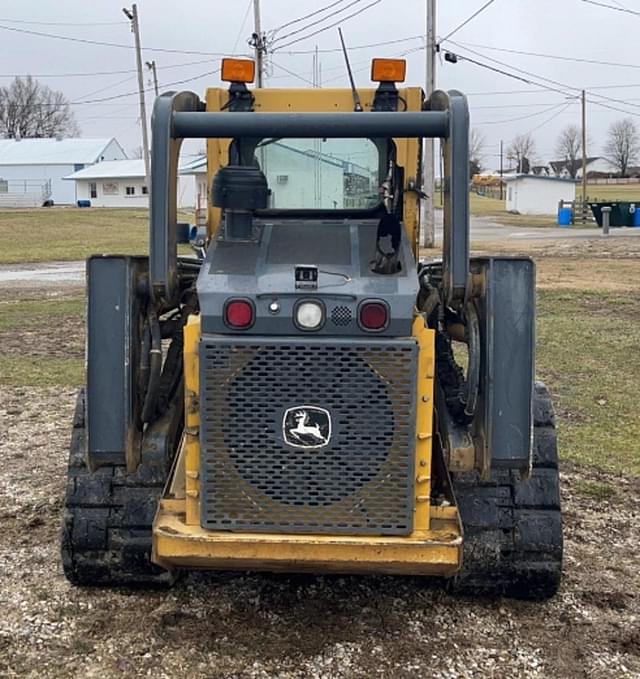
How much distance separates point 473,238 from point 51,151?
54.2 m

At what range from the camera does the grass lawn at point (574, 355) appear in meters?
7.13

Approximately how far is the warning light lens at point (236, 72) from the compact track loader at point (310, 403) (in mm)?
538

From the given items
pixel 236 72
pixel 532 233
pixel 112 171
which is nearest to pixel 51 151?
pixel 112 171

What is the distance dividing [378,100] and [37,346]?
744 cm

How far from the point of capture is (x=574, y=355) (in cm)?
1030

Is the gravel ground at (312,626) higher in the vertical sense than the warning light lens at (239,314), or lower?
lower

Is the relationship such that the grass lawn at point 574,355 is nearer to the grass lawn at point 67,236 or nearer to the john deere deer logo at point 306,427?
the john deere deer logo at point 306,427

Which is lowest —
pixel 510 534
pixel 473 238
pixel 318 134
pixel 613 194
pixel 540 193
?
pixel 510 534

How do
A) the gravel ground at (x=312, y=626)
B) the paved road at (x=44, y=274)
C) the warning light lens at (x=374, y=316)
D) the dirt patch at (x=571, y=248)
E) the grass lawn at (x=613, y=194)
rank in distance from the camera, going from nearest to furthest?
the warning light lens at (x=374, y=316), the gravel ground at (x=312, y=626), the paved road at (x=44, y=274), the dirt patch at (x=571, y=248), the grass lawn at (x=613, y=194)

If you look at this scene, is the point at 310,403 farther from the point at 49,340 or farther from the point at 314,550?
the point at 49,340

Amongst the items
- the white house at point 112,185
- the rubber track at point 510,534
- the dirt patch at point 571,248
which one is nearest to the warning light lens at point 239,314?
the rubber track at point 510,534

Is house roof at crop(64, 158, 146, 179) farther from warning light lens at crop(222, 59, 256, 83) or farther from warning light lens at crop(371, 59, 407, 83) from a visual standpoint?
warning light lens at crop(371, 59, 407, 83)

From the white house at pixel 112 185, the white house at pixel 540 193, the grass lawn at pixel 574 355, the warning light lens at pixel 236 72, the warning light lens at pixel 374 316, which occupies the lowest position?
the grass lawn at pixel 574 355

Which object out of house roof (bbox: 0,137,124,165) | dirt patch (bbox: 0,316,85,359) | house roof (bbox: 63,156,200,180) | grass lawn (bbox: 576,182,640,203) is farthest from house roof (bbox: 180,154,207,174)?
house roof (bbox: 0,137,124,165)
